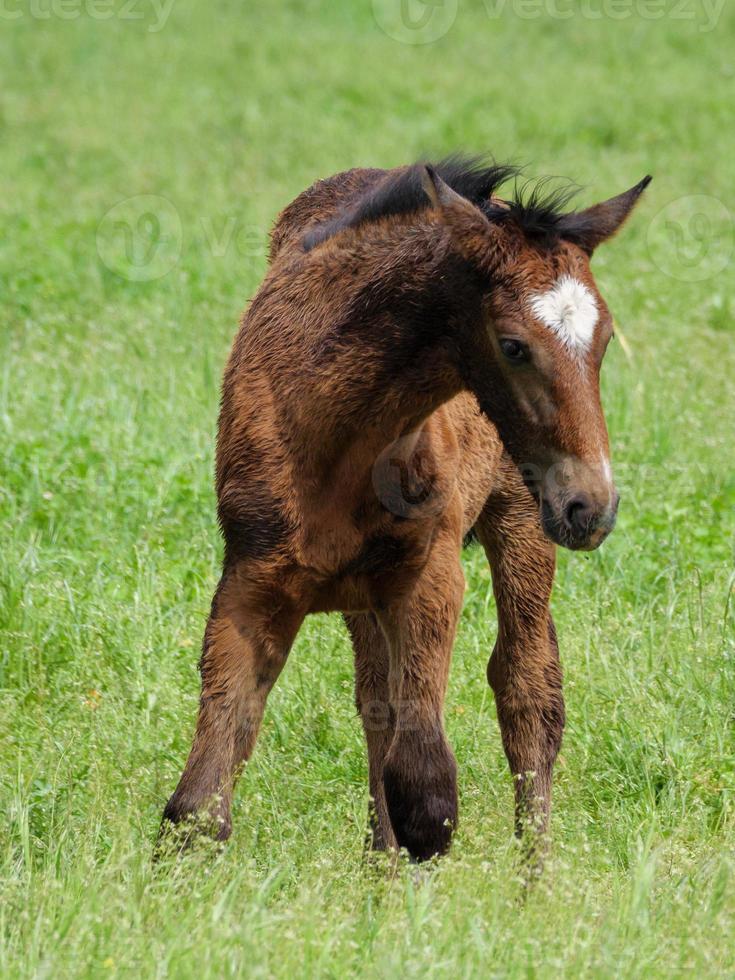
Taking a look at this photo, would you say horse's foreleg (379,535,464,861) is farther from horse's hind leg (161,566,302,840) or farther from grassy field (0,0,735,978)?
horse's hind leg (161,566,302,840)

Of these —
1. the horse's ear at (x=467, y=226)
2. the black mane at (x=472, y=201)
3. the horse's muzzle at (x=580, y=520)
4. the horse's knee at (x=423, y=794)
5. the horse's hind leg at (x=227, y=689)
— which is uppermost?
the black mane at (x=472, y=201)

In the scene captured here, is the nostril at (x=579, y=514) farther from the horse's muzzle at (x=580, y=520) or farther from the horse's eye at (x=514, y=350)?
the horse's eye at (x=514, y=350)

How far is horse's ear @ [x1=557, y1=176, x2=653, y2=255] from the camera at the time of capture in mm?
3711

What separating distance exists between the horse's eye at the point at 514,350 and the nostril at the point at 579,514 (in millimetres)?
366

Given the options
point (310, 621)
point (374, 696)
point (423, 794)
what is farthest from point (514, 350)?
point (310, 621)

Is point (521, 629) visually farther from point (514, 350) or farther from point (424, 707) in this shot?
point (514, 350)

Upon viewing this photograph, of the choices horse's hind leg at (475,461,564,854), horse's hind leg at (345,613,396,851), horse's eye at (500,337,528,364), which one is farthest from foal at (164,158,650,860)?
horse's hind leg at (475,461,564,854)

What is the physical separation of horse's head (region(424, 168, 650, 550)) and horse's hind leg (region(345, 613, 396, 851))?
135 cm

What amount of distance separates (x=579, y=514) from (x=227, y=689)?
1.16 m

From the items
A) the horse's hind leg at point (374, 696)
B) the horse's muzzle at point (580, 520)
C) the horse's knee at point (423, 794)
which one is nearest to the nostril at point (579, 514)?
the horse's muzzle at point (580, 520)

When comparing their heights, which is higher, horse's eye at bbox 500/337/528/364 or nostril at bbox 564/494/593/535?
horse's eye at bbox 500/337/528/364

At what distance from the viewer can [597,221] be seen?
377cm

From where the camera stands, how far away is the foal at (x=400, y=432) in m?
3.55

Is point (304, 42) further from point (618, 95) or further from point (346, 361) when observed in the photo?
point (346, 361)
